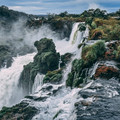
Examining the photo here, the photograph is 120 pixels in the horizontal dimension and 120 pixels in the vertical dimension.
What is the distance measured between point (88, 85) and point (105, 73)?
2.24 metres

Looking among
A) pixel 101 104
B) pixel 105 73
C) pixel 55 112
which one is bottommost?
pixel 55 112

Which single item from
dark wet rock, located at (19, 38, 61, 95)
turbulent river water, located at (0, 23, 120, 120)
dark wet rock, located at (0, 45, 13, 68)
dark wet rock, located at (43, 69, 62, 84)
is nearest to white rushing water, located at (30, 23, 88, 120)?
turbulent river water, located at (0, 23, 120, 120)

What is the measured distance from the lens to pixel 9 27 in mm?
74875

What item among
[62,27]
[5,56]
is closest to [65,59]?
[62,27]

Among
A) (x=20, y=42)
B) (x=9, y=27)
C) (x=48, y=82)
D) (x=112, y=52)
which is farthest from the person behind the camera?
(x=9, y=27)

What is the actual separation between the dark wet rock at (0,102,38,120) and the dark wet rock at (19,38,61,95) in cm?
1104

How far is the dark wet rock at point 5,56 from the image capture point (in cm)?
5397

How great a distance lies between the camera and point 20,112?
1067 inches

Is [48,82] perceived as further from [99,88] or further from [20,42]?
[20,42]

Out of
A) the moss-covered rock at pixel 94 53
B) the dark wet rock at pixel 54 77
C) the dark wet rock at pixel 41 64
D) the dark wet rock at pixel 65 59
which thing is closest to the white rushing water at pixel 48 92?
the dark wet rock at pixel 54 77

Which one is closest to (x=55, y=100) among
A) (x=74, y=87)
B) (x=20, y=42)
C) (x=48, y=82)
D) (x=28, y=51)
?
(x=74, y=87)

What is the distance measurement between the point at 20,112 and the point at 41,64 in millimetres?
13612

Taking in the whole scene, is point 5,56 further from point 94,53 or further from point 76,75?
point 94,53

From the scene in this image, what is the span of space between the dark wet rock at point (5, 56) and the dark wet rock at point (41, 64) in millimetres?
12002
